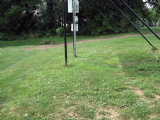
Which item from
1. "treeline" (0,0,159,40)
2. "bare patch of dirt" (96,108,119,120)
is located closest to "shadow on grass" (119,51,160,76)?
"bare patch of dirt" (96,108,119,120)

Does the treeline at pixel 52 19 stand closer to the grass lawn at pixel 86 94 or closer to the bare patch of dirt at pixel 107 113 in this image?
the grass lawn at pixel 86 94

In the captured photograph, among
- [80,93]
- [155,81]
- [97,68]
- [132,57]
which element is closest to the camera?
[80,93]

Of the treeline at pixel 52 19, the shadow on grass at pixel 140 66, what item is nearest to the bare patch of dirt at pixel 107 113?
the shadow on grass at pixel 140 66

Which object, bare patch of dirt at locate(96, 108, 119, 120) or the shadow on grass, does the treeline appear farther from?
bare patch of dirt at locate(96, 108, 119, 120)

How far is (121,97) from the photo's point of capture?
3.90 m

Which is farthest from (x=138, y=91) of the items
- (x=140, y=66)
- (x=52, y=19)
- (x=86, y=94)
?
(x=52, y=19)

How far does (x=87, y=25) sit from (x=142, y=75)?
58.0ft

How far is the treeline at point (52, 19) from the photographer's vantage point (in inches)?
839

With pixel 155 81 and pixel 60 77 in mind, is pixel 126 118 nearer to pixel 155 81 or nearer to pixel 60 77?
pixel 155 81

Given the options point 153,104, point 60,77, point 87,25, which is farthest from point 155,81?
point 87,25

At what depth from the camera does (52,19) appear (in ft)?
82.6

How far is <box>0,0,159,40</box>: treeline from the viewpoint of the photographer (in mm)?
21312

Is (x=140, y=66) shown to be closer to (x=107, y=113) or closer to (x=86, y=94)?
(x=86, y=94)

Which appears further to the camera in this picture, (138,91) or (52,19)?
(52,19)
